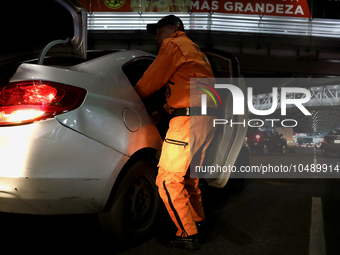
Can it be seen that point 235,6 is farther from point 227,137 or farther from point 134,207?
point 134,207

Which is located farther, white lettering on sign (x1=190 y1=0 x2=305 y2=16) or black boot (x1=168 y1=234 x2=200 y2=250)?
white lettering on sign (x1=190 y1=0 x2=305 y2=16)

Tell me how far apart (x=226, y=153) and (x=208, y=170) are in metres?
0.25

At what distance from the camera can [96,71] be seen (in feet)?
6.15

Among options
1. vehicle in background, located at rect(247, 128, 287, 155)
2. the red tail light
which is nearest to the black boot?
the red tail light

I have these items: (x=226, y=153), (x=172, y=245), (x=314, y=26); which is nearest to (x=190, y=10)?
(x=314, y=26)

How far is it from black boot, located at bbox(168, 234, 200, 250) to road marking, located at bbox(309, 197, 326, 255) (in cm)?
85

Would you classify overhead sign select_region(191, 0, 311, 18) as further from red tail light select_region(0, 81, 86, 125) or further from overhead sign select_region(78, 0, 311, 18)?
red tail light select_region(0, 81, 86, 125)

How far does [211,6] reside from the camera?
13.3 m

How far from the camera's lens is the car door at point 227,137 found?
2590 millimetres

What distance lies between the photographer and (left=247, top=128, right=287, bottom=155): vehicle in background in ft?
43.1

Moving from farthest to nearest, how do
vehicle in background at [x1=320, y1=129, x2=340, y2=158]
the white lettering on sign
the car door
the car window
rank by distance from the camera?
the white lettering on sign, vehicle in background at [x1=320, y1=129, x2=340, y2=158], the car window, the car door

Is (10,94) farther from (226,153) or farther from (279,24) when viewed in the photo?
(279,24)

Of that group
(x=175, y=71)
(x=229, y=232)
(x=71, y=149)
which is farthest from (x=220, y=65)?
(x=71, y=149)

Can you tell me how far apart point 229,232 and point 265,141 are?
11631mm
